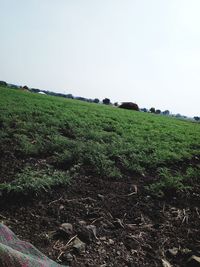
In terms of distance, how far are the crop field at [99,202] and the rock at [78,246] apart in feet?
0.06

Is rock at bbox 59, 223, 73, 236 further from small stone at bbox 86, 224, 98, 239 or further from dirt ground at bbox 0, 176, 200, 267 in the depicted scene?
small stone at bbox 86, 224, 98, 239

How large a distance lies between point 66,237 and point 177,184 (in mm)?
2741

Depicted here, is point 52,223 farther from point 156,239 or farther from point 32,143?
point 32,143

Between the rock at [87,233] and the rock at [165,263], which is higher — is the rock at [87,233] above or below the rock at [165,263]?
above

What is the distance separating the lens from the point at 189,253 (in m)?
3.38

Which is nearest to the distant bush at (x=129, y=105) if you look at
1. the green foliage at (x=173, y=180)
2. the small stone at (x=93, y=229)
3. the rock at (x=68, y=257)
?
the green foliage at (x=173, y=180)

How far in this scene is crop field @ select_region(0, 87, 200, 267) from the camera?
3.28 m

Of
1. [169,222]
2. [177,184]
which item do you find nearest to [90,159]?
[177,184]

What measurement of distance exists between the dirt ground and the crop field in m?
0.01

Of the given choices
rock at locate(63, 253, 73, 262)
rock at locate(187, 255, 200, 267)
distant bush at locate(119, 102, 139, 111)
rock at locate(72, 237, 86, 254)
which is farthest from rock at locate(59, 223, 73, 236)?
distant bush at locate(119, 102, 139, 111)

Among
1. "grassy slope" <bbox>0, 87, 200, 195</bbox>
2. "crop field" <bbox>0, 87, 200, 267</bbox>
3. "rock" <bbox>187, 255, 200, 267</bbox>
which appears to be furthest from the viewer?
"grassy slope" <bbox>0, 87, 200, 195</bbox>

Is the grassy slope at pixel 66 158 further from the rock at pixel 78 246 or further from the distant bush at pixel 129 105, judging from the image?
the distant bush at pixel 129 105

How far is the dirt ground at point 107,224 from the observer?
10.4 ft

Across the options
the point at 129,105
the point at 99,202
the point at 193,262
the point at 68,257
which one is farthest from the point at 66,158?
the point at 129,105
